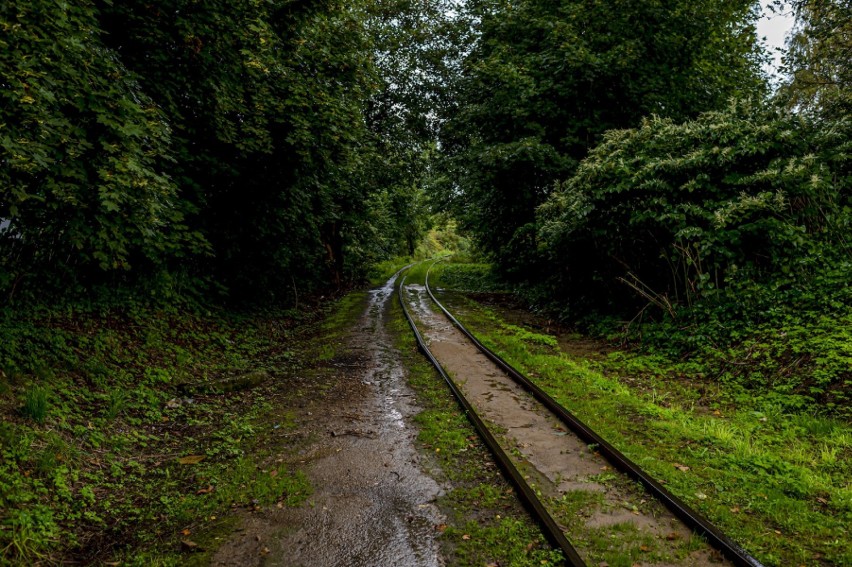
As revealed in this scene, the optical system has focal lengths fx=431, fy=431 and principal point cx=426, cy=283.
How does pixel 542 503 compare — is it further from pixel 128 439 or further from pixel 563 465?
pixel 128 439

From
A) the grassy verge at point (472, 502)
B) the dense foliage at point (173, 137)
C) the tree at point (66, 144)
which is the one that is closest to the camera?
the grassy verge at point (472, 502)

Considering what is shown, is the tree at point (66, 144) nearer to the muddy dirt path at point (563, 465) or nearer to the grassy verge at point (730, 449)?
the muddy dirt path at point (563, 465)

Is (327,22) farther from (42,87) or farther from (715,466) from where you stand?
(715,466)

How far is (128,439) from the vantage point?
5.14 metres

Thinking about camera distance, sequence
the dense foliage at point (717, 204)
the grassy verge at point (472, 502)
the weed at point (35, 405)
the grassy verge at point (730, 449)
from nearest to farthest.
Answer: the grassy verge at point (472, 502) → the grassy verge at point (730, 449) → the weed at point (35, 405) → the dense foliage at point (717, 204)

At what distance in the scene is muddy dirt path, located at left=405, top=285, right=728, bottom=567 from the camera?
3598 millimetres

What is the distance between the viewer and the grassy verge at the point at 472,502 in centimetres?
351

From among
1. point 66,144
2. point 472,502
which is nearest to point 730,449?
point 472,502

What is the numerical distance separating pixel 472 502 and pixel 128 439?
4116mm

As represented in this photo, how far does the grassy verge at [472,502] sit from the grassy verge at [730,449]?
1.62 meters

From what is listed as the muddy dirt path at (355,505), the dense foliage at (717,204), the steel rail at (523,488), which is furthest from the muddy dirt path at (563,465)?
the dense foliage at (717,204)

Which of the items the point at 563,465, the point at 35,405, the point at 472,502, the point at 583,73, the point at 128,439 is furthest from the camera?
→ the point at 583,73

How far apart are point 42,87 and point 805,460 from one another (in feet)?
28.2

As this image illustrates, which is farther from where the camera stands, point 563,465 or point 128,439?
point 128,439
